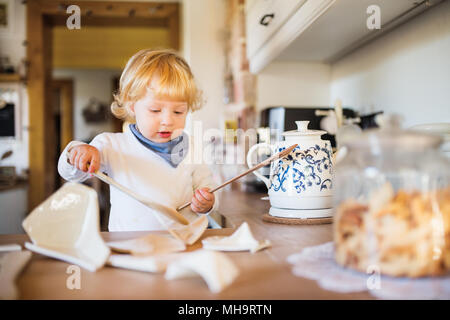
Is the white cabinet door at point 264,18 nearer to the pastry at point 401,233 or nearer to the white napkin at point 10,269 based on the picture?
the pastry at point 401,233

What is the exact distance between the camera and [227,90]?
251 centimetres

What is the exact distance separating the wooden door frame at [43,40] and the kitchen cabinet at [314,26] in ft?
4.79

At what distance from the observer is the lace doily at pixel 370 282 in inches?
16.9

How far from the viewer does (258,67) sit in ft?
5.91

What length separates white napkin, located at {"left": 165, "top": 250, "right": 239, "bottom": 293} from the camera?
0.45m

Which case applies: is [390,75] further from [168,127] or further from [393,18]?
[168,127]

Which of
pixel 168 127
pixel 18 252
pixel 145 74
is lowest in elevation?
pixel 18 252

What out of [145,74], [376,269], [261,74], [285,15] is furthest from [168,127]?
[261,74]

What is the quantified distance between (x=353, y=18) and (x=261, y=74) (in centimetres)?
74

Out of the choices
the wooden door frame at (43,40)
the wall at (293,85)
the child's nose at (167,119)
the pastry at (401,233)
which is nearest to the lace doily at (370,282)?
the pastry at (401,233)

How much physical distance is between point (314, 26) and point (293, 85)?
2.15 feet

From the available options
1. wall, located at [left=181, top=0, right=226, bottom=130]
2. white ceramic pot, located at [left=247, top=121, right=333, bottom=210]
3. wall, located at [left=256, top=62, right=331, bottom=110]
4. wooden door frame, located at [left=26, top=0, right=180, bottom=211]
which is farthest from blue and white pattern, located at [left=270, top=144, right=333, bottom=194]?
wooden door frame, located at [left=26, top=0, right=180, bottom=211]

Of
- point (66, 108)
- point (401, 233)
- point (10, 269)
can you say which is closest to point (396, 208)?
point (401, 233)

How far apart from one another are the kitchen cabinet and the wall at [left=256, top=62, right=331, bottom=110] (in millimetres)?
45
